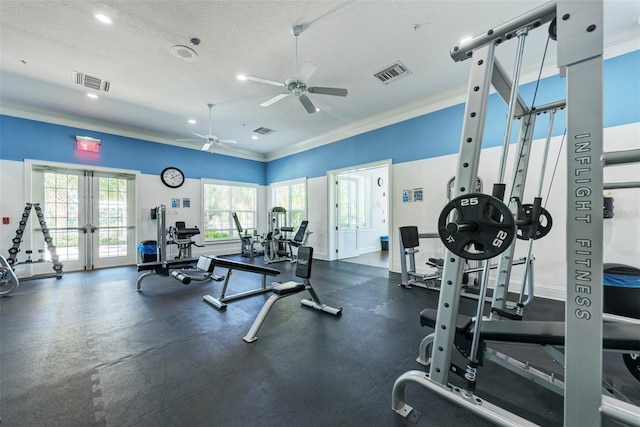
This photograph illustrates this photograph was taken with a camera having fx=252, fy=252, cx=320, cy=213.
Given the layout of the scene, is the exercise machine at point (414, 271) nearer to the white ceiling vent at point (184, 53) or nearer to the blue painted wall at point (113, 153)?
the white ceiling vent at point (184, 53)

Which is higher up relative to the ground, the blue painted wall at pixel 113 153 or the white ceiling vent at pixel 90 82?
the white ceiling vent at pixel 90 82

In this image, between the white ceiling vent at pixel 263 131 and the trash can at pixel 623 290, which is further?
the white ceiling vent at pixel 263 131

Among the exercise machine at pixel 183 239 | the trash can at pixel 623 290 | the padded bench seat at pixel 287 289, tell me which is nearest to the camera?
the trash can at pixel 623 290

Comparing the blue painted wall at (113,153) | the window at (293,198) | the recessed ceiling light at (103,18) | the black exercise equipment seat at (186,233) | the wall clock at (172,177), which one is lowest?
the black exercise equipment seat at (186,233)

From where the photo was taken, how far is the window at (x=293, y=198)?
7.10 m

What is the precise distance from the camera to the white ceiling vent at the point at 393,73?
3.52m

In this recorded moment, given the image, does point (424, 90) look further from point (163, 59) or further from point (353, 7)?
point (163, 59)

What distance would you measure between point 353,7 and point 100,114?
5.35 meters

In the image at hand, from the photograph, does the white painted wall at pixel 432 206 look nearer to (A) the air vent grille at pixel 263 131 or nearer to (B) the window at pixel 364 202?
(B) the window at pixel 364 202

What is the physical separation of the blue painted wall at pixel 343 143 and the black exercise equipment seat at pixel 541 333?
10.4 ft

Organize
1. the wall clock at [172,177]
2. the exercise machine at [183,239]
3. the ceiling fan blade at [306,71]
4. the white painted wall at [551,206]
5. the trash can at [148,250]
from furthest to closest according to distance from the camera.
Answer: the wall clock at [172,177]
the exercise machine at [183,239]
the trash can at [148,250]
the white painted wall at [551,206]
the ceiling fan blade at [306,71]

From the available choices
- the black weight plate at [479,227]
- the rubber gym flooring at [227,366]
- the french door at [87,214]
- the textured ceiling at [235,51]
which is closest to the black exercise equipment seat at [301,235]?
the textured ceiling at [235,51]

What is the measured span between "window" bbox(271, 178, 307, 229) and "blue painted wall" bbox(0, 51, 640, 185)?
23 centimetres

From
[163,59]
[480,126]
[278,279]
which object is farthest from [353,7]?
[278,279]
